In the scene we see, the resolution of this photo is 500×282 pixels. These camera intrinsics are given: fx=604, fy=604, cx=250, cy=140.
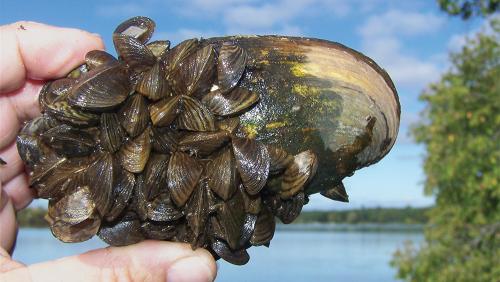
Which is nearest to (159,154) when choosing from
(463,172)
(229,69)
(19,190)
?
(229,69)

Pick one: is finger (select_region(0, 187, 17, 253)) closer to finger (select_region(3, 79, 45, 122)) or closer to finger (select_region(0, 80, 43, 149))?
finger (select_region(0, 80, 43, 149))

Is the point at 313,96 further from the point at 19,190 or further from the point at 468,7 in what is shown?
the point at 468,7

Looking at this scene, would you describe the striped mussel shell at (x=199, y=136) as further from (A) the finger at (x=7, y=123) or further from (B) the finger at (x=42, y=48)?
(A) the finger at (x=7, y=123)

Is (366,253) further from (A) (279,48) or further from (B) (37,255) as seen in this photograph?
(A) (279,48)

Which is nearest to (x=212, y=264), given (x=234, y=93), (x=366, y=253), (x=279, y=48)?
(x=234, y=93)

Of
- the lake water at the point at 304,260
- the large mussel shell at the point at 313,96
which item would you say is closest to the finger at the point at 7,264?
the large mussel shell at the point at 313,96

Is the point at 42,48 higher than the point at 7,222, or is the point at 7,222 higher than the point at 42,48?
the point at 42,48

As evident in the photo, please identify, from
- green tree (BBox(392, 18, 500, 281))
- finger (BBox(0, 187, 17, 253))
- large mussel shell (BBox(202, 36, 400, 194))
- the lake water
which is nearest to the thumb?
large mussel shell (BBox(202, 36, 400, 194))
